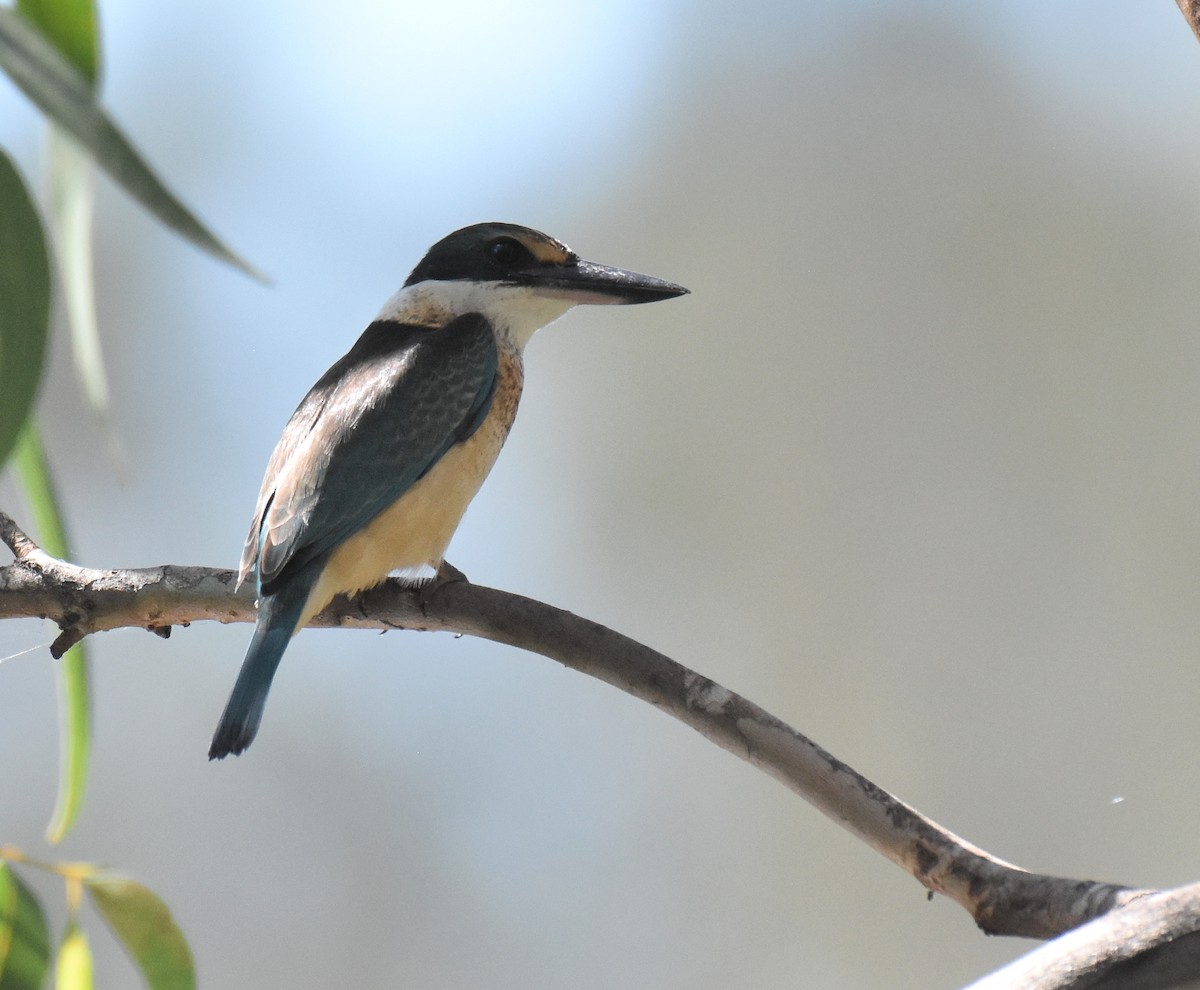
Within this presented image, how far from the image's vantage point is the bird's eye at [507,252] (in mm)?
1684

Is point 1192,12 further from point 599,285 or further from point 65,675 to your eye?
point 65,675

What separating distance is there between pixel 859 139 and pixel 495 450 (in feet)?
6.63

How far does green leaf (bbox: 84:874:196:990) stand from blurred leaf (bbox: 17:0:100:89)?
60cm

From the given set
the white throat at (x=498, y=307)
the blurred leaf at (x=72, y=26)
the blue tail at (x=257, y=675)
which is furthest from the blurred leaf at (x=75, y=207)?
the white throat at (x=498, y=307)

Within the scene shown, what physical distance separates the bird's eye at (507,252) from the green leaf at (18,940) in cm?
101

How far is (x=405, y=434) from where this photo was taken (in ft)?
4.68

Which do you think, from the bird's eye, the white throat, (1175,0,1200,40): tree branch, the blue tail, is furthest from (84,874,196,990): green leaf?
(1175,0,1200,40): tree branch

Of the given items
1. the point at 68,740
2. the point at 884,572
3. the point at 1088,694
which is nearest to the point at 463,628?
the point at 68,740

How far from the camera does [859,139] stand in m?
3.21

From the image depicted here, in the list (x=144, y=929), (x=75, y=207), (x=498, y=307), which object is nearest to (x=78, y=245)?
(x=75, y=207)

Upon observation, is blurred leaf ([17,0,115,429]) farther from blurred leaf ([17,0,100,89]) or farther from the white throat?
the white throat

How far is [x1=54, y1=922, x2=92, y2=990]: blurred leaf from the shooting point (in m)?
0.92

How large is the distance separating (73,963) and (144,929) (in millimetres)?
53

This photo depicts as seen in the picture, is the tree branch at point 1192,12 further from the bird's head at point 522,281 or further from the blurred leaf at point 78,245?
the blurred leaf at point 78,245
